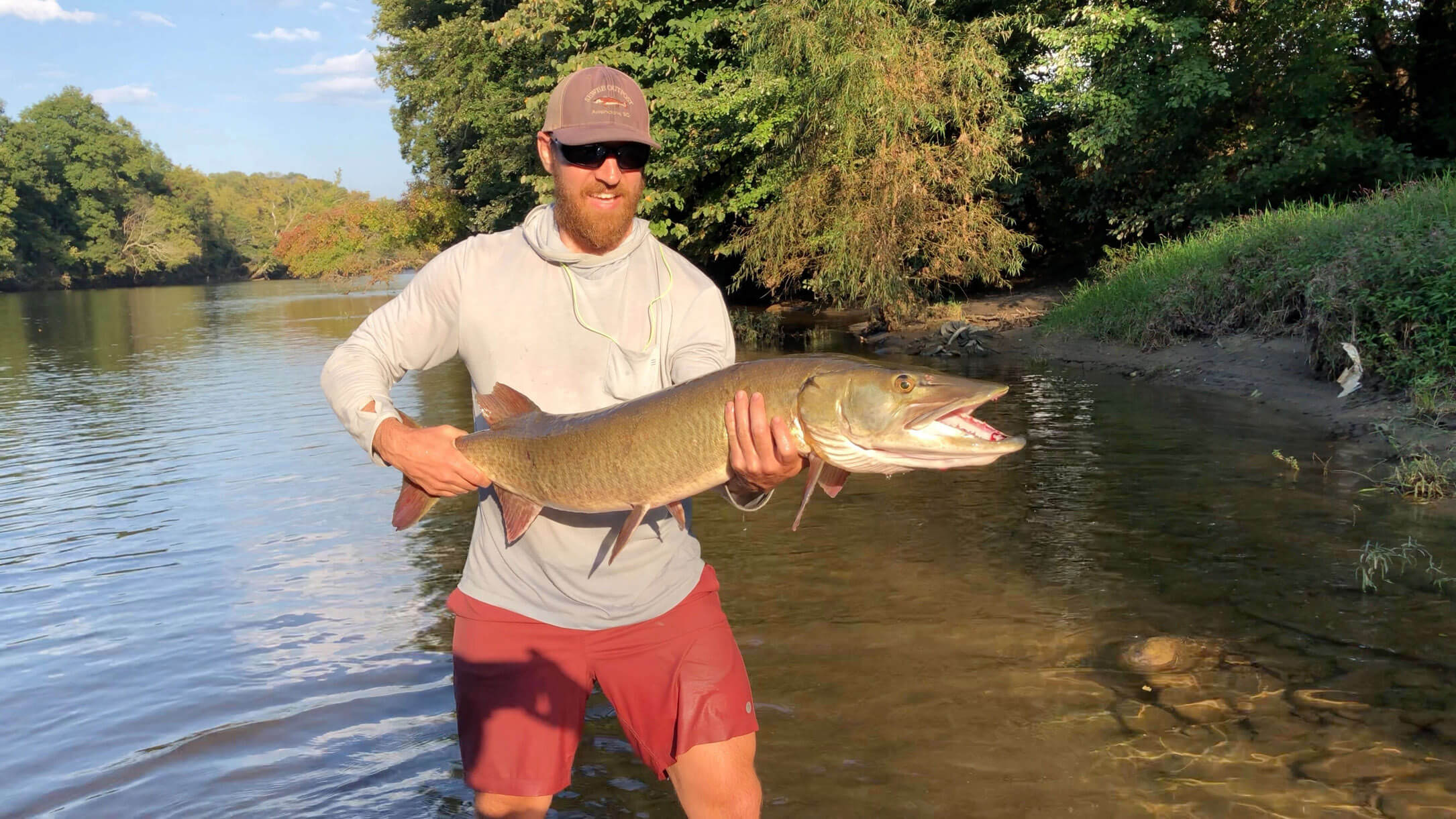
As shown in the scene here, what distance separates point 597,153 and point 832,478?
1.10m

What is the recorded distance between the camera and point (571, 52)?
21.9 meters

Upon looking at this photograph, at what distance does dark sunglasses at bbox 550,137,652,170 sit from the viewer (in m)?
2.78

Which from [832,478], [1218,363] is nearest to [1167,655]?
[832,478]

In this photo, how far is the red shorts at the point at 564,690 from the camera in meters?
2.75

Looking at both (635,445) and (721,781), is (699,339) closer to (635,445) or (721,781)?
(635,445)

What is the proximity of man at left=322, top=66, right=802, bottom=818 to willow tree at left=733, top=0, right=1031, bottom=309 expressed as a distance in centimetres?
1548

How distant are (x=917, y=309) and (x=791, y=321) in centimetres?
506

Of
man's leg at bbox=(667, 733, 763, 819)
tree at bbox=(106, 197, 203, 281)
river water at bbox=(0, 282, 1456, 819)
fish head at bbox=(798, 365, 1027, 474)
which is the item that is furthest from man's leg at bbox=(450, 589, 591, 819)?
tree at bbox=(106, 197, 203, 281)

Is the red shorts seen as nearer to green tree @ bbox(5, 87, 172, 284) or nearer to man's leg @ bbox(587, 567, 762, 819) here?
man's leg @ bbox(587, 567, 762, 819)

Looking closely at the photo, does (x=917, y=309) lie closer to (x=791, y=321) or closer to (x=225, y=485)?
(x=791, y=321)

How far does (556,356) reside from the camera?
2.89m

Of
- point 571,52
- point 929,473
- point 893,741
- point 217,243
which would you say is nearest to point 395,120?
point 571,52

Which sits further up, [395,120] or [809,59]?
[395,120]

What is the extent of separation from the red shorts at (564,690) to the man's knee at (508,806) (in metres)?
0.03
